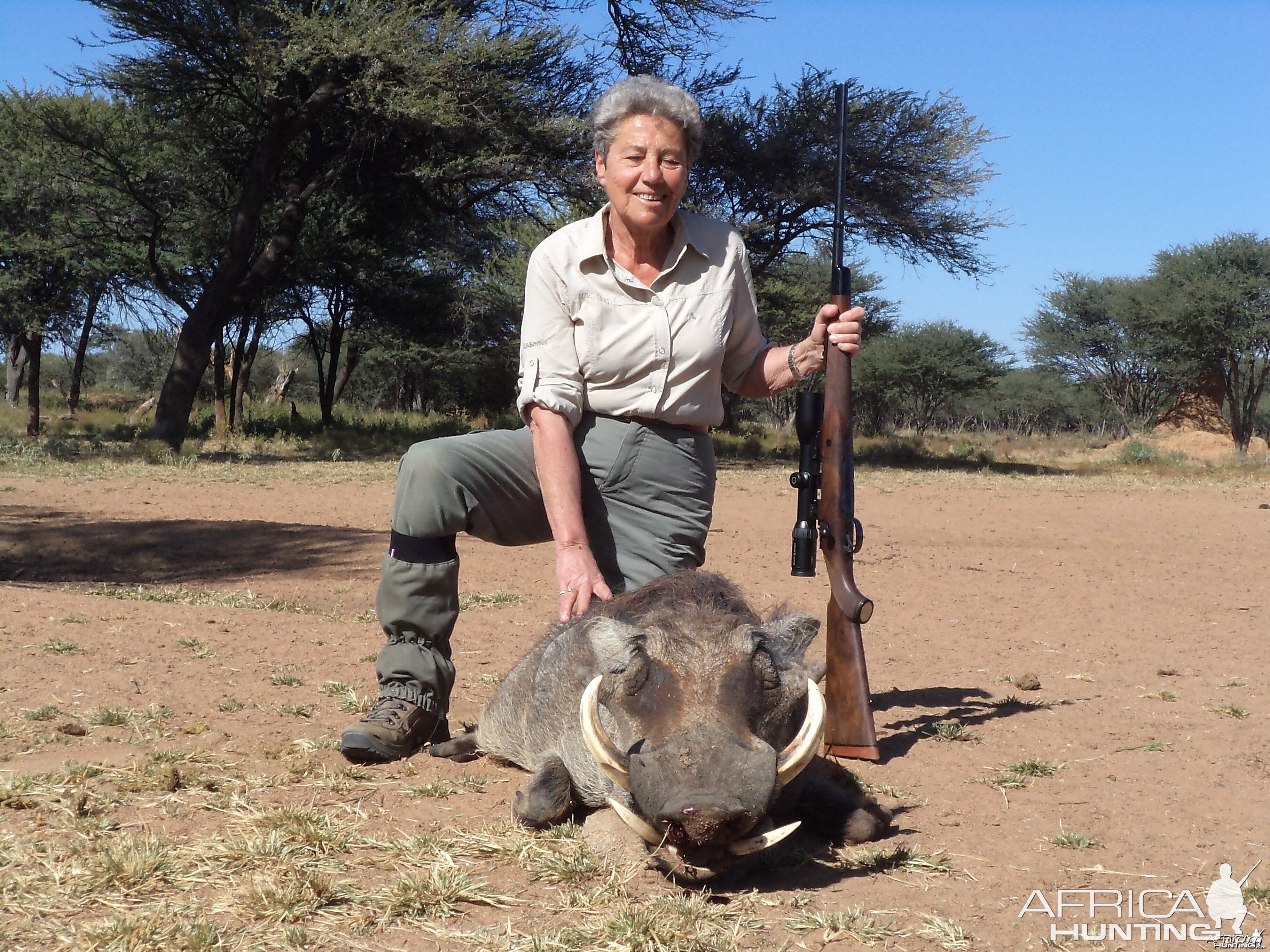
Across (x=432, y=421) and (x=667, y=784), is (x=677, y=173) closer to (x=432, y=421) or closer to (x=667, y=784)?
(x=667, y=784)

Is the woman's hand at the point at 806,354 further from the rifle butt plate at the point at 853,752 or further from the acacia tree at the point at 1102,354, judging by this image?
the acacia tree at the point at 1102,354

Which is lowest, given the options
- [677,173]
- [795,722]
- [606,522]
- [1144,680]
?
[1144,680]

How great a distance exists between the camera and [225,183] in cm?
1855

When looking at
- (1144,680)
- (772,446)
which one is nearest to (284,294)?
(772,446)

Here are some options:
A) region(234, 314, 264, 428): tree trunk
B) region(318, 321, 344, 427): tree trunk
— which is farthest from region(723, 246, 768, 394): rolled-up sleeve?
region(318, 321, 344, 427): tree trunk

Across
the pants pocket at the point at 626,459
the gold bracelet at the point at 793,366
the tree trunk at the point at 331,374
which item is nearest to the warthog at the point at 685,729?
the pants pocket at the point at 626,459

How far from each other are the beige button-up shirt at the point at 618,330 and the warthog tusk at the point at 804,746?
3.82ft

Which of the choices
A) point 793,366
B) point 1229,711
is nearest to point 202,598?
point 793,366

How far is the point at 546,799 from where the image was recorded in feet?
8.93

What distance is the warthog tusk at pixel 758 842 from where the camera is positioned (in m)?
2.15

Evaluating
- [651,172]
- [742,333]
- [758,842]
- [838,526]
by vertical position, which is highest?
[651,172]

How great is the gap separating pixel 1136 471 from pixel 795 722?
18880 mm

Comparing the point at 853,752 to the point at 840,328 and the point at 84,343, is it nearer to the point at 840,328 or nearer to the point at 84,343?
the point at 840,328

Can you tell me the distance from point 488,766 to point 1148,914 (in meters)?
1.84
